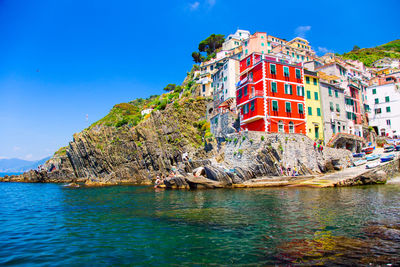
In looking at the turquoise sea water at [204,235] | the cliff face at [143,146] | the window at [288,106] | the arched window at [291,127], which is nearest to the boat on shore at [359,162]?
the arched window at [291,127]

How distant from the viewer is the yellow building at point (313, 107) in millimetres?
45062

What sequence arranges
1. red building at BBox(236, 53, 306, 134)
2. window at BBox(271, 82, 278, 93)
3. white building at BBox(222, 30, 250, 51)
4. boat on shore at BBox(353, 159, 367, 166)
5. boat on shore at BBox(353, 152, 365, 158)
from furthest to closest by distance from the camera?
1. white building at BBox(222, 30, 250, 51)
2. window at BBox(271, 82, 278, 93)
3. boat on shore at BBox(353, 152, 365, 158)
4. red building at BBox(236, 53, 306, 134)
5. boat on shore at BBox(353, 159, 367, 166)

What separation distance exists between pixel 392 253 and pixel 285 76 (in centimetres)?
3830

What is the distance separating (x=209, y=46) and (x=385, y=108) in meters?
67.6

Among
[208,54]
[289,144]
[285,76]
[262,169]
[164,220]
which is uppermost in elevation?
[208,54]

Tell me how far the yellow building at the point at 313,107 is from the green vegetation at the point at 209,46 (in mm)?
59853

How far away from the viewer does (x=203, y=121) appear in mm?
65500

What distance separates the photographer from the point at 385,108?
2293 inches

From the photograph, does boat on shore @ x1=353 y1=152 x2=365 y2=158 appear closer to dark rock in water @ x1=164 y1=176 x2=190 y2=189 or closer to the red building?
the red building

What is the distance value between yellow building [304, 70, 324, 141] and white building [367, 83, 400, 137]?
2277 centimetres

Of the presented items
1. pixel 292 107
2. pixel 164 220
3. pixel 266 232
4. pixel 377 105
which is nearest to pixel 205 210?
pixel 164 220

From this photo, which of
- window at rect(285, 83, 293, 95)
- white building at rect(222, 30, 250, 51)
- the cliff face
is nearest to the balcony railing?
window at rect(285, 83, 293, 95)

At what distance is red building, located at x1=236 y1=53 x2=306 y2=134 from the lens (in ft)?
134

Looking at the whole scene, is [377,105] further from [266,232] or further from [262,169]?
[266,232]
